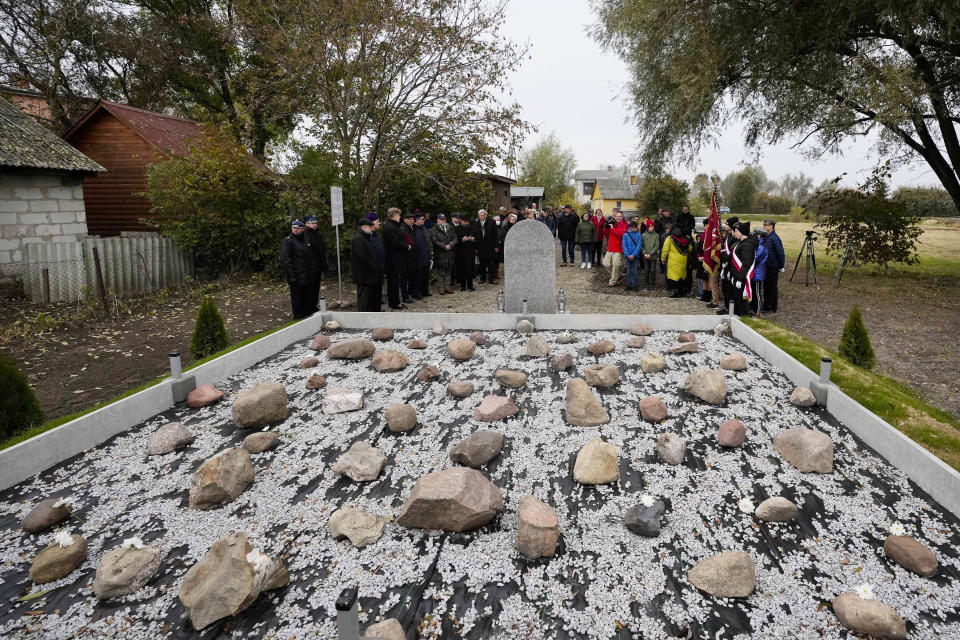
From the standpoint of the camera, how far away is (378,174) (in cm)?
1391

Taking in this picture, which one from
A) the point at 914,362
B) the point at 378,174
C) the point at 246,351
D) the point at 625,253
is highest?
the point at 378,174

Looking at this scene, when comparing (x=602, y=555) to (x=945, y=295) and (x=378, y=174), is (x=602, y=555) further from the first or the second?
(x=945, y=295)

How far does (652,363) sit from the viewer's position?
531cm

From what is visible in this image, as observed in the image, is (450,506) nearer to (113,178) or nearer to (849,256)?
(849,256)

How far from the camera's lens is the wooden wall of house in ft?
57.9

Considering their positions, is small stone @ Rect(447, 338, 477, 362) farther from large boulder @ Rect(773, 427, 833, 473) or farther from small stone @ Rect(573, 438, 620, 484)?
large boulder @ Rect(773, 427, 833, 473)

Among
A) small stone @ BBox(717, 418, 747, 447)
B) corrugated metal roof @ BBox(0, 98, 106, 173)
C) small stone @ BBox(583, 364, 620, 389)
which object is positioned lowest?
small stone @ BBox(717, 418, 747, 447)

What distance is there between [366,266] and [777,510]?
7.15m

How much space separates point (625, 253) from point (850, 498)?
9560 millimetres

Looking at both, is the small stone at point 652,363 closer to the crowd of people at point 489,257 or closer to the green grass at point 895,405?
the green grass at point 895,405

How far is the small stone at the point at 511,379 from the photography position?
4.97m

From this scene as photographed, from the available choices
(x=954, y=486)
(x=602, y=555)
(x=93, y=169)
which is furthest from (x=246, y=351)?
(x=93, y=169)

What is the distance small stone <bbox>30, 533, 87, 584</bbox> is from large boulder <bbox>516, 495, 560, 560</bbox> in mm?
2332

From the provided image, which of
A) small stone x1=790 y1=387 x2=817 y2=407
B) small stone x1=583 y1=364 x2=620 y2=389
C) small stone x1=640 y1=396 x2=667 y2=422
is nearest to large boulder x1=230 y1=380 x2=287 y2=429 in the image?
small stone x1=583 y1=364 x2=620 y2=389
